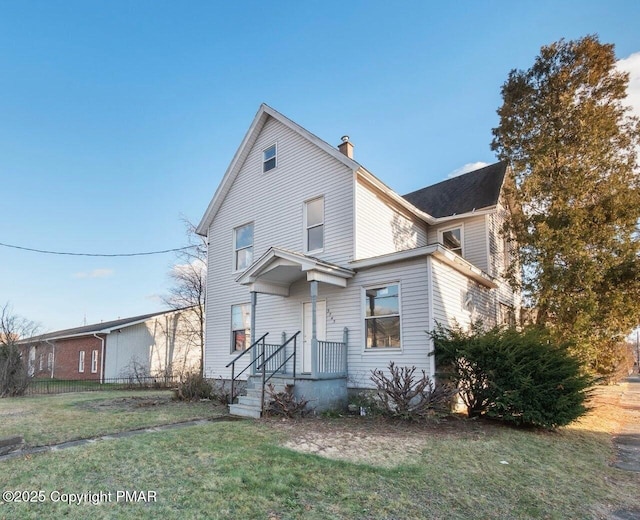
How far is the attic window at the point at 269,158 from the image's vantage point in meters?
14.0

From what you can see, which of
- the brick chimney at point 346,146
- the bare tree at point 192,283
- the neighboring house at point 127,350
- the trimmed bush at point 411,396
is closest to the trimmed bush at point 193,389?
the trimmed bush at point 411,396

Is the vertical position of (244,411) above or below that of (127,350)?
below

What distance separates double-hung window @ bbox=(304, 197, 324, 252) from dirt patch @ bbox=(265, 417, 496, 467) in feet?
16.5

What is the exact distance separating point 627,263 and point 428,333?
6192 mm

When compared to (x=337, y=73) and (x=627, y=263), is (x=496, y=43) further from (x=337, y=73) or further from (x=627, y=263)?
(x=627, y=263)

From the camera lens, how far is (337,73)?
14.6 meters

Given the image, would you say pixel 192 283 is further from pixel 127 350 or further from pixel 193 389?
pixel 193 389

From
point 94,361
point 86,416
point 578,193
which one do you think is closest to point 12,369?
point 86,416

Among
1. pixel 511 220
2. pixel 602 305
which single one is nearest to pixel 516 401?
pixel 602 305

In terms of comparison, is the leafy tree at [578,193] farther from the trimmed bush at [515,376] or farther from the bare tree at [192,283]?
the bare tree at [192,283]

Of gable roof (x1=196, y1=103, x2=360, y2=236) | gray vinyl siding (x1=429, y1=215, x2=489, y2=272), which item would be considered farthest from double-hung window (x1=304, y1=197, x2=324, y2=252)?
gray vinyl siding (x1=429, y1=215, x2=489, y2=272)

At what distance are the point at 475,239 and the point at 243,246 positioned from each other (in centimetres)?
789

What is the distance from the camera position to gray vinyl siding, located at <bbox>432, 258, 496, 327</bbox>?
9.85 m

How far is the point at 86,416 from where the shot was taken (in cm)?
934
